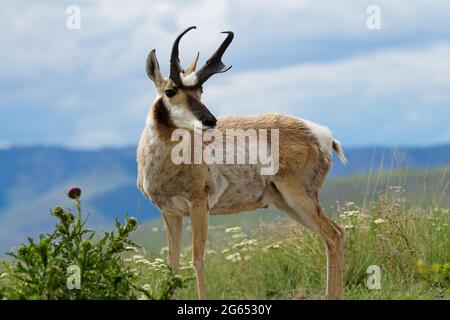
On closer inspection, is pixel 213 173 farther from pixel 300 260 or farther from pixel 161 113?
pixel 300 260

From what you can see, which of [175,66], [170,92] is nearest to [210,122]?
[170,92]

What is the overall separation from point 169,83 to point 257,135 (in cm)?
171

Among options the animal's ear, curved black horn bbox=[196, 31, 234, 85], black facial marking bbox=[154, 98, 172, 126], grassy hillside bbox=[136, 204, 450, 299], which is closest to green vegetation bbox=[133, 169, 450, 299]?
grassy hillside bbox=[136, 204, 450, 299]

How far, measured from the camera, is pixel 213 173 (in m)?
10.4

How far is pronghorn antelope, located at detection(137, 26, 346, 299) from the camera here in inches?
387

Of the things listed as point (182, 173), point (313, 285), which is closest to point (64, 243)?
point (182, 173)

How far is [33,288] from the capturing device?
24.6ft

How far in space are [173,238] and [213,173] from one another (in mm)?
882

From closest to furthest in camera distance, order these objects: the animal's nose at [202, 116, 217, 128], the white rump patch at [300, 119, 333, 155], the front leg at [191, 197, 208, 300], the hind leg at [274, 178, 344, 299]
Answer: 1. the animal's nose at [202, 116, 217, 128]
2. the front leg at [191, 197, 208, 300]
3. the hind leg at [274, 178, 344, 299]
4. the white rump patch at [300, 119, 333, 155]

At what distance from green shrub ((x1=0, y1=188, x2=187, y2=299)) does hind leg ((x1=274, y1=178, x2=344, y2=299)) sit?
3249mm

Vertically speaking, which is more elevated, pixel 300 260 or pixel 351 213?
pixel 351 213

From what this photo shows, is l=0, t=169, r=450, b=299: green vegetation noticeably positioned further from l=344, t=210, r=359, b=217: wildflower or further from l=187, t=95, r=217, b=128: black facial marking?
l=187, t=95, r=217, b=128: black facial marking

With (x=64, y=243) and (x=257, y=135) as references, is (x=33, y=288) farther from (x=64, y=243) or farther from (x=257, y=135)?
(x=257, y=135)

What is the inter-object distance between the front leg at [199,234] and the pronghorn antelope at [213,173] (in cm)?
1
